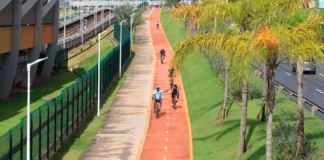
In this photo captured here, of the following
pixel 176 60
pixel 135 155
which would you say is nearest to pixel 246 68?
pixel 176 60

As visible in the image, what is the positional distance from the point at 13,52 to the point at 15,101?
3.51 meters

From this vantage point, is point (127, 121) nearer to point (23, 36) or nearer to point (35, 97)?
point (35, 97)

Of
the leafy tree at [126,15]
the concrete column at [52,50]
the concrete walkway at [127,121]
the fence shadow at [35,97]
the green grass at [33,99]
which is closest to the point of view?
the concrete walkway at [127,121]

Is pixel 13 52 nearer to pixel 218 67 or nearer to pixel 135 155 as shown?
pixel 218 67

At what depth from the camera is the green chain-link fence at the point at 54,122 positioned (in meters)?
20.4

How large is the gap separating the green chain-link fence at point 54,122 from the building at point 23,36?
732cm

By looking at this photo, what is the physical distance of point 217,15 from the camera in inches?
845

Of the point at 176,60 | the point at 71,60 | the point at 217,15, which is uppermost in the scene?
the point at 217,15

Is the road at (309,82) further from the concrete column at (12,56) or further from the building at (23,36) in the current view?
the building at (23,36)

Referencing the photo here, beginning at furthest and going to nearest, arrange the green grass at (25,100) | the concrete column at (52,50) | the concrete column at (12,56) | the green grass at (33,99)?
the concrete column at (52,50) < the concrete column at (12,56) < the green grass at (33,99) < the green grass at (25,100)

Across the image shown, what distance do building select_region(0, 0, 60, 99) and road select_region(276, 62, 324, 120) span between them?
62.9 ft

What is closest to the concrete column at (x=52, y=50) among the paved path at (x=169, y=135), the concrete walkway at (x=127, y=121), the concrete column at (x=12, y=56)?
the concrete walkway at (x=127, y=121)

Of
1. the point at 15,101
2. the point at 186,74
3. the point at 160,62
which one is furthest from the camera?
the point at 160,62

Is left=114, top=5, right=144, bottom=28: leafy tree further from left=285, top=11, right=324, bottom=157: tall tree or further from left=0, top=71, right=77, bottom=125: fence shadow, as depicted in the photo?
left=285, top=11, right=324, bottom=157: tall tree
